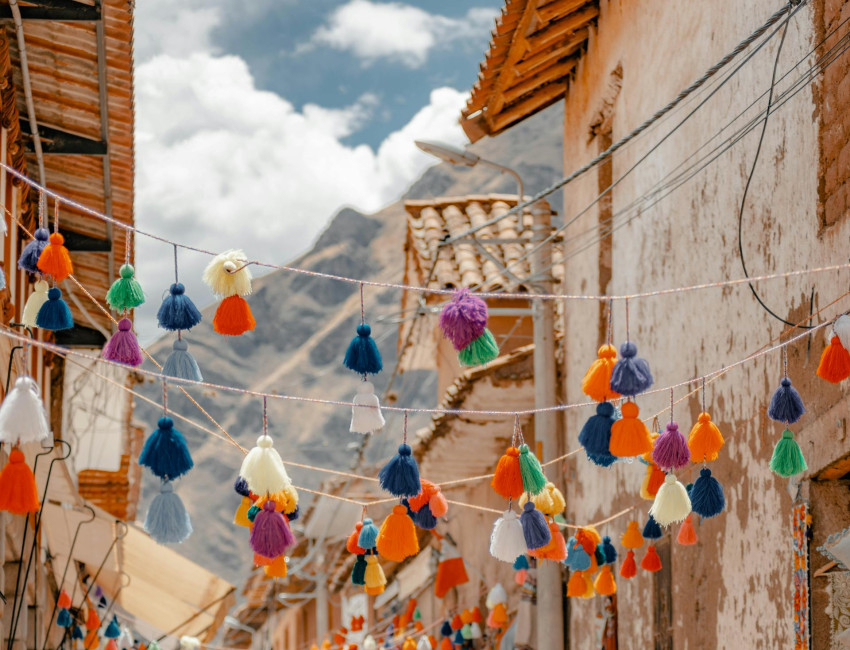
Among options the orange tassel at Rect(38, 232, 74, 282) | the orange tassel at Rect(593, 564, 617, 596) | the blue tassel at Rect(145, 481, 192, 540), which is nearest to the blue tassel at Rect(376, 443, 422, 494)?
the blue tassel at Rect(145, 481, 192, 540)

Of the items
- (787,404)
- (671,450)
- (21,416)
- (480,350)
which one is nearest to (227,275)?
(480,350)

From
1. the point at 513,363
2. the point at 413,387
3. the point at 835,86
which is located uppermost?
the point at 413,387

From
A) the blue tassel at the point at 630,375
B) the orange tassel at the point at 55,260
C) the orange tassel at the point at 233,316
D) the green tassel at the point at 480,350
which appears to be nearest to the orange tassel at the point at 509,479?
the green tassel at the point at 480,350

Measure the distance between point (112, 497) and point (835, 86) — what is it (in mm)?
13488

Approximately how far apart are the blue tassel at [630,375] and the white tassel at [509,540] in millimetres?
1279

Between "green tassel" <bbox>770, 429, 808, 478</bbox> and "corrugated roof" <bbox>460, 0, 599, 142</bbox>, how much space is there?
Result: 17.1 feet

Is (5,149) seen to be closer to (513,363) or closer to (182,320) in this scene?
(182,320)

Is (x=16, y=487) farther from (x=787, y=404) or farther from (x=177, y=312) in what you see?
(x=787, y=404)

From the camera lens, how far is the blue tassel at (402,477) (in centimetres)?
631

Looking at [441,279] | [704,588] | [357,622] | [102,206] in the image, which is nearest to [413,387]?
[357,622]

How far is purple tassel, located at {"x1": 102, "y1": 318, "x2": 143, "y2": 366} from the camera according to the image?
19.0 ft

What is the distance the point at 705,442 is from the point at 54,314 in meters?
3.12

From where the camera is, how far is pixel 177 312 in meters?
5.85

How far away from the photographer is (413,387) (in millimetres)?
44812
